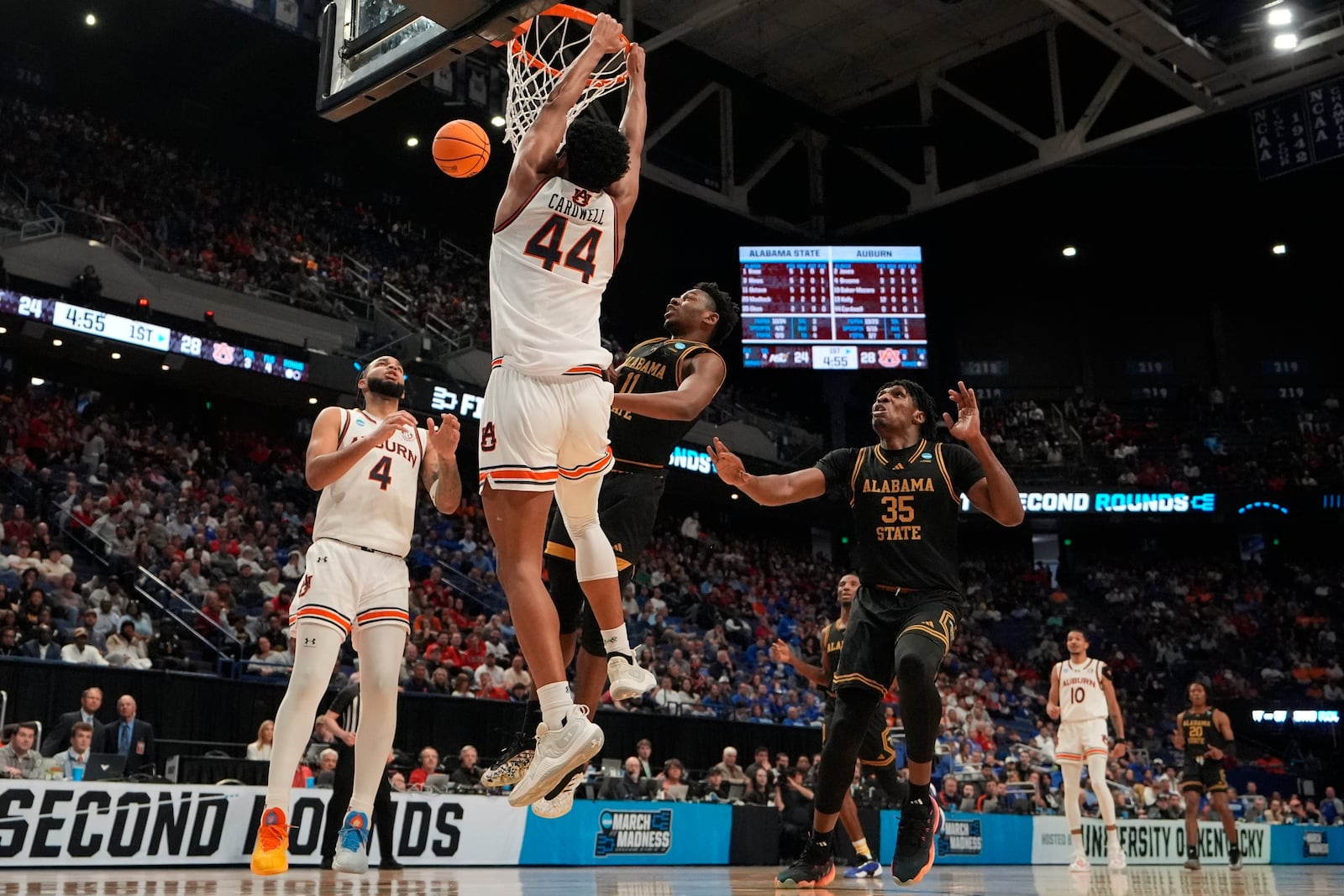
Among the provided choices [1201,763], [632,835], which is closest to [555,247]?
[632,835]

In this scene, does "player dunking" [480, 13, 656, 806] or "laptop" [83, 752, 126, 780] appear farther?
"laptop" [83, 752, 126, 780]

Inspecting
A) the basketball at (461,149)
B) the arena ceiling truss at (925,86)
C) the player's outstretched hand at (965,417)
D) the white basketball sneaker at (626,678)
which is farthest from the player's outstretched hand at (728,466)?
the arena ceiling truss at (925,86)

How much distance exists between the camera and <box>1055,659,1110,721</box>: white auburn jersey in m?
11.8

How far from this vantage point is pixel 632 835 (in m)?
12.4

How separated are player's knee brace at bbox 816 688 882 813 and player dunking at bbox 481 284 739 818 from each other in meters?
1.27

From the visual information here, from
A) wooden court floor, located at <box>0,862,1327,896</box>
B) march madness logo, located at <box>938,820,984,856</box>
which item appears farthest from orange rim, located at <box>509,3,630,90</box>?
march madness logo, located at <box>938,820,984,856</box>

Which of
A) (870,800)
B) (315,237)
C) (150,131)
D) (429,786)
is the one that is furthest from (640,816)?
(150,131)

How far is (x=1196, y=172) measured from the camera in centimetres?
2938

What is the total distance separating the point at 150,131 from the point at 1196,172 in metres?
23.9

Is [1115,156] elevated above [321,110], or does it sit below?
above

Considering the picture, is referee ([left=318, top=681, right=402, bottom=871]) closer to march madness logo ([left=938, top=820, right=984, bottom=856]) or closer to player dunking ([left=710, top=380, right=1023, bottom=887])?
player dunking ([left=710, top=380, right=1023, bottom=887])

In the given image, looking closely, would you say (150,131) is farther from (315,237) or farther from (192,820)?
(192,820)

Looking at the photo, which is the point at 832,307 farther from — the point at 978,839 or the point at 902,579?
the point at 902,579

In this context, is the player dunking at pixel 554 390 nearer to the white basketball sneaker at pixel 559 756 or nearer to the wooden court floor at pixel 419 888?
the white basketball sneaker at pixel 559 756
